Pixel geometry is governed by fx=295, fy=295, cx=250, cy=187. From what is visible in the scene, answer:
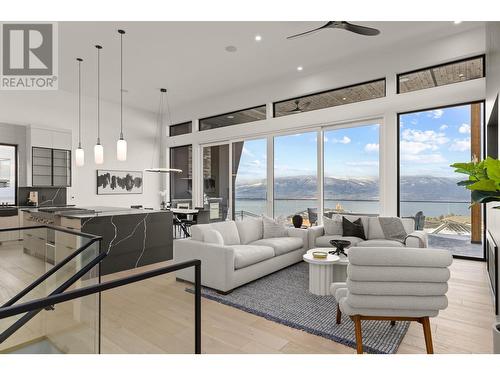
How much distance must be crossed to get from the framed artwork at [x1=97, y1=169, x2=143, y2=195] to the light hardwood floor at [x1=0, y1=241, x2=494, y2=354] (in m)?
5.98

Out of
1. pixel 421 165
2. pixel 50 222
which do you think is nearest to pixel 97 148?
pixel 50 222

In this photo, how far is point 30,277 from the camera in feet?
12.2

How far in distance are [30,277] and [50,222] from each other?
3.64 ft

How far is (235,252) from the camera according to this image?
3.66m

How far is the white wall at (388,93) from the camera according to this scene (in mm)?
4844

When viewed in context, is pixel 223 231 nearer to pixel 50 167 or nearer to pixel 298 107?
pixel 298 107

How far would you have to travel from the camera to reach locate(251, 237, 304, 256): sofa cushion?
4.40 m

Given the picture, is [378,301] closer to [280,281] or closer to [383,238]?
[280,281]

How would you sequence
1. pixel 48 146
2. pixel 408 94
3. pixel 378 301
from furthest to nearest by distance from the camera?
pixel 48 146 < pixel 408 94 < pixel 378 301

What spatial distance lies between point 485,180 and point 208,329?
2.37m

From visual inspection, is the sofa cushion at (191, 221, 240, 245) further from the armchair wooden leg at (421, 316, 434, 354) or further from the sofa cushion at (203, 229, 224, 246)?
the armchair wooden leg at (421, 316, 434, 354)

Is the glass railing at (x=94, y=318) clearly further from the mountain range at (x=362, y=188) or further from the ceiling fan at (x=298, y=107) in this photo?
the ceiling fan at (x=298, y=107)

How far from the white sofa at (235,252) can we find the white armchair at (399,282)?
1.63m

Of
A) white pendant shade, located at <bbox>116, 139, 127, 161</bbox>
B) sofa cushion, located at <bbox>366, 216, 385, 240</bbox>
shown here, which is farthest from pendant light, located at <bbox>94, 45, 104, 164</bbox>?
sofa cushion, located at <bbox>366, 216, 385, 240</bbox>
